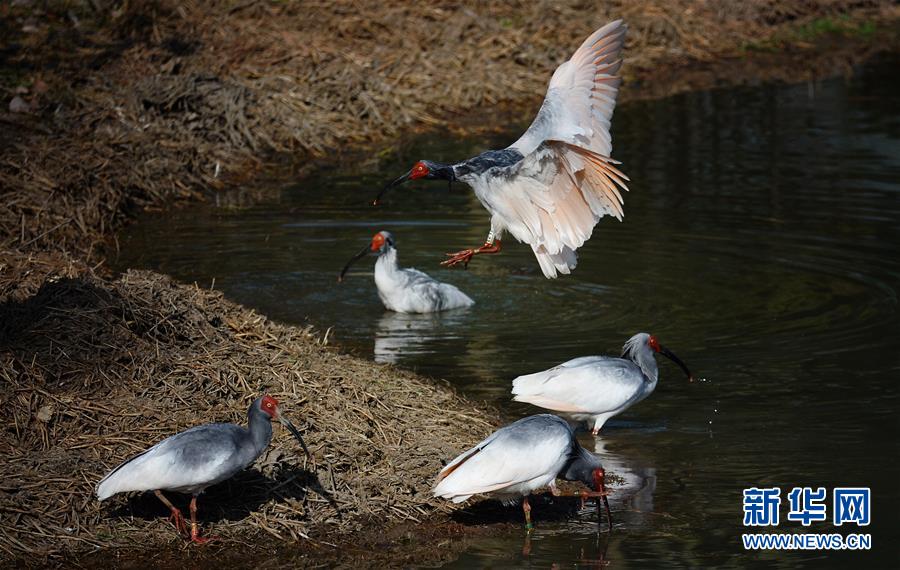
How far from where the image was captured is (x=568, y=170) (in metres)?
8.88

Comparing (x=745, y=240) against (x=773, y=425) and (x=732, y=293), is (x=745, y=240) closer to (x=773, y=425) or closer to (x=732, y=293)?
(x=732, y=293)

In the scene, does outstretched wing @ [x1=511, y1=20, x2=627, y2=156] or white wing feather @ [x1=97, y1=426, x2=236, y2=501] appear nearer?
white wing feather @ [x1=97, y1=426, x2=236, y2=501]

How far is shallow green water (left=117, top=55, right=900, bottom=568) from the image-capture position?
786 cm

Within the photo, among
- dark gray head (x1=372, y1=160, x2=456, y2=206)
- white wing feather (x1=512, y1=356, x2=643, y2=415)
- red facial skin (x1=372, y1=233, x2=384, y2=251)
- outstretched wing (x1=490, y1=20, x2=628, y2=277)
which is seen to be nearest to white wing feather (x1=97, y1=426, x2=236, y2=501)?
white wing feather (x1=512, y1=356, x2=643, y2=415)

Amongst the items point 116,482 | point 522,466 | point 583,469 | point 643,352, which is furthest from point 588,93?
point 116,482

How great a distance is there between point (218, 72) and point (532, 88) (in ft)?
15.3

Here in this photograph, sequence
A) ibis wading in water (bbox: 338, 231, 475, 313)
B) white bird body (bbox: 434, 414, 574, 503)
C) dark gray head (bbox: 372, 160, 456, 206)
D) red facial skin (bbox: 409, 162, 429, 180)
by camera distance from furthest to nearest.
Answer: ibis wading in water (bbox: 338, 231, 475, 313) → red facial skin (bbox: 409, 162, 429, 180) → dark gray head (bbox: 372, 160, 456, 206) → white bird body (bbox: 434, 414, 574, 503)

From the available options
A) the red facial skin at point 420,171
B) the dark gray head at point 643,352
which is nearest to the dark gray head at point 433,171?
the red facial skin at point 420,171

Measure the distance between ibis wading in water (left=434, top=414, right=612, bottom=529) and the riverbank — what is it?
0.40 metres

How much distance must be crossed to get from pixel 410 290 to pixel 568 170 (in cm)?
319

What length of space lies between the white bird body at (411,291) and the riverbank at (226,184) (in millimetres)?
1174

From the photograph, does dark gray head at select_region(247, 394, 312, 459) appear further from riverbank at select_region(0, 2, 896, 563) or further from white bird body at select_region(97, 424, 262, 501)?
riverbank at select_region(0, 2, 896, 563)

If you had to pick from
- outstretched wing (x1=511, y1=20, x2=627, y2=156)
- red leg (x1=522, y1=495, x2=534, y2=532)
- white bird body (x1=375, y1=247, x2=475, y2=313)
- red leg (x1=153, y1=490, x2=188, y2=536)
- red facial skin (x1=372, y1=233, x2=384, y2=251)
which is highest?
outstretched wing (x1=511, y1=20, x2=627, y2=156)

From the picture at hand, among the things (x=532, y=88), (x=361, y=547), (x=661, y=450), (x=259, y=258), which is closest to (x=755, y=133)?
(x=532, y=88)
